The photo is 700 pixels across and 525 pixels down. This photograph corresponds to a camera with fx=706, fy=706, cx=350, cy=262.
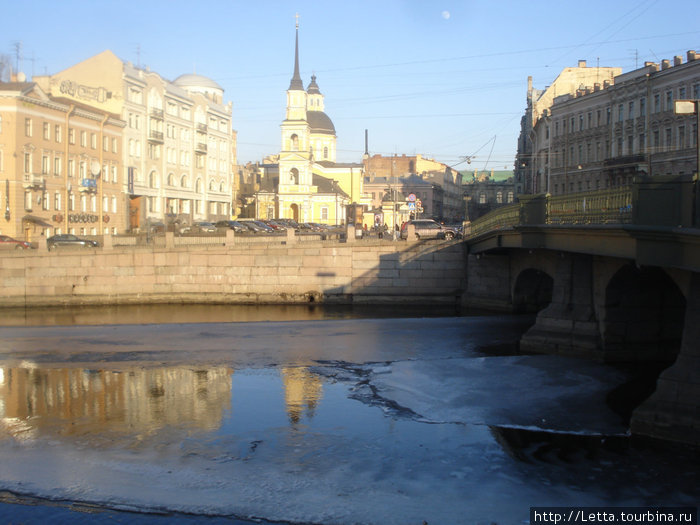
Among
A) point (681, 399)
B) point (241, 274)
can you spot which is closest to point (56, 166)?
point (241, 274)

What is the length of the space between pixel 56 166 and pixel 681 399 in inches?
2041

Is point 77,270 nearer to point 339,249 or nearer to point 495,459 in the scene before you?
point 339,249

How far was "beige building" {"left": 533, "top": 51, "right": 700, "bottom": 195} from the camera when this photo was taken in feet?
Answer: 146

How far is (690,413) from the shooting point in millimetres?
13883

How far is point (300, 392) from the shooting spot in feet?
60.6

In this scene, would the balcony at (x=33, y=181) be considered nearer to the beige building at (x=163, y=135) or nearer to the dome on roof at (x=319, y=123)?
the beige building at (x=163, y=135)

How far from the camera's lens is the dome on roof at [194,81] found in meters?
88.2

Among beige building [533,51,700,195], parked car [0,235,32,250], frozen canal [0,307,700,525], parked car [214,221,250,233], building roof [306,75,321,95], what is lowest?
frozen canal [0,307,700,525]

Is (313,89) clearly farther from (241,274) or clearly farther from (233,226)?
(241,274)

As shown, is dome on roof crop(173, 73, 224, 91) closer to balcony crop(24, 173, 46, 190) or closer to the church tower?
the church tower

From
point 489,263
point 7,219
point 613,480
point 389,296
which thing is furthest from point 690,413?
point 7,219

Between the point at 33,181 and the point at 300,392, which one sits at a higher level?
the point at 33,181

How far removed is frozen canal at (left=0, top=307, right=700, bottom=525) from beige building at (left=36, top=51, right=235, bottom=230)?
147 ft

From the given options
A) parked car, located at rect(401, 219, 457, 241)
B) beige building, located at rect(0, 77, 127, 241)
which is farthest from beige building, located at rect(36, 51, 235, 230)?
parked car, located at rect(401, 219, 457, 241)
